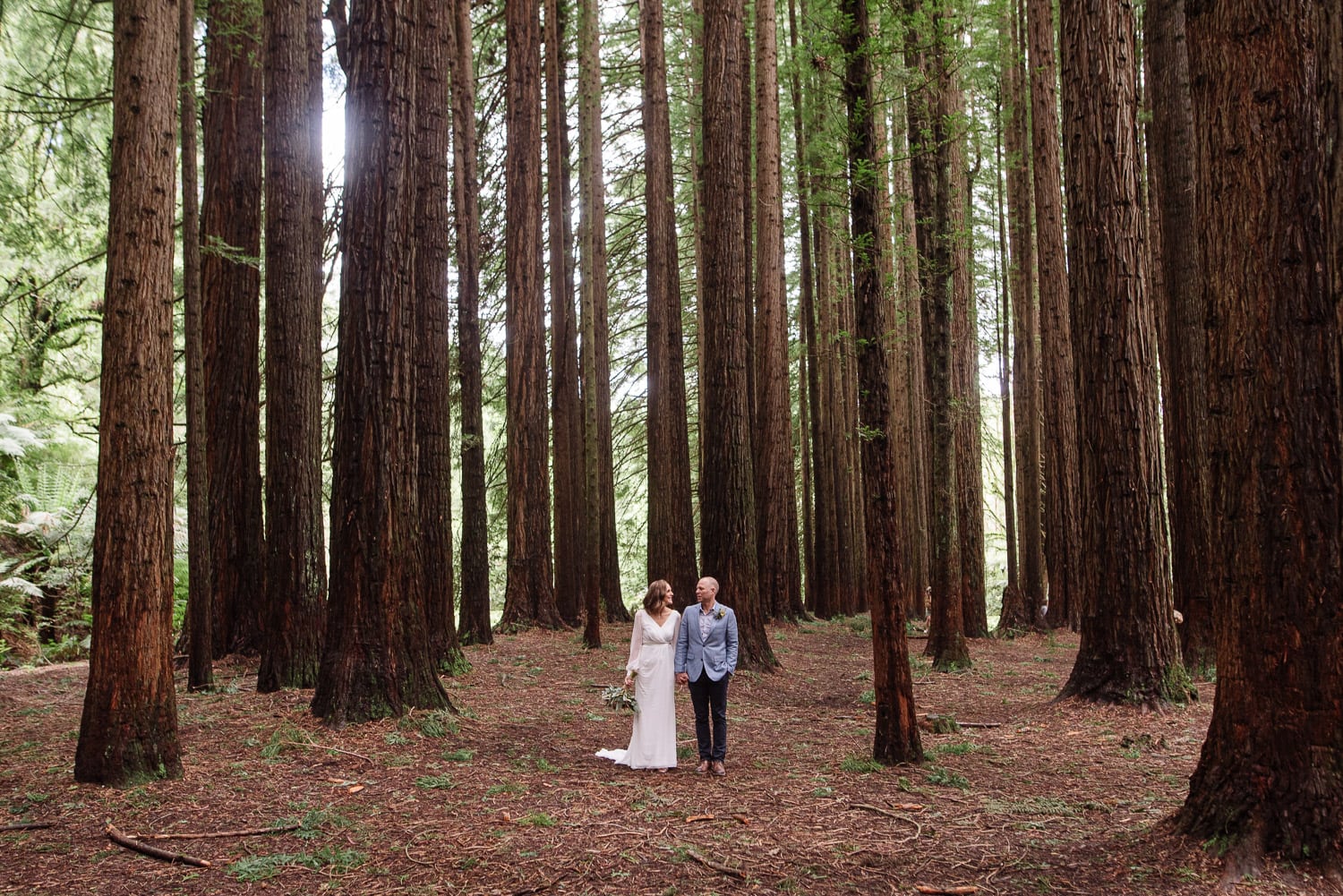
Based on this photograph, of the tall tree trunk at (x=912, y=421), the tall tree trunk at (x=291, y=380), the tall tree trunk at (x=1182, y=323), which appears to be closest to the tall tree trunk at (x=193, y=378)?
the tall tree trunk at (x=291, y=380)

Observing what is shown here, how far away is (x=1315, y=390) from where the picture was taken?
169 inches

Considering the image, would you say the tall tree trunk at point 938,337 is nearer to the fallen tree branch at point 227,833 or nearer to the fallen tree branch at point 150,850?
the fallen tree branch at point 227,833

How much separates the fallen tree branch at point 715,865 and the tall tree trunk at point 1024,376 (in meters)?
13.2

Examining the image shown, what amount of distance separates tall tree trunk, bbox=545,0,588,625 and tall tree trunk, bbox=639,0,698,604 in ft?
5.25

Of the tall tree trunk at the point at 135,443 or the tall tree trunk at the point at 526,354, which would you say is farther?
the tall tree trunk at the point at 526,354

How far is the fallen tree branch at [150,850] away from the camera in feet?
16.2

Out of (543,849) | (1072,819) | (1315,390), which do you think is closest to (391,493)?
(543,849)

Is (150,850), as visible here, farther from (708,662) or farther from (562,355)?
(562,355)

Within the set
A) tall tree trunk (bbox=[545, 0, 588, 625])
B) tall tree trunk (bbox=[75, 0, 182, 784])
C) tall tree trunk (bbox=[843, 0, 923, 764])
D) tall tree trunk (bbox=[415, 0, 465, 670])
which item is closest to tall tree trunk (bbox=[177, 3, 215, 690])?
tall tree trunk (bbox=[75, 0, 182, 784])

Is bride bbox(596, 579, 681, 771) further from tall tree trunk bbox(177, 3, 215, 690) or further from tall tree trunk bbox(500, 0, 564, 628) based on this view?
tall tree trunk bbox(500, 0, 564, 628)

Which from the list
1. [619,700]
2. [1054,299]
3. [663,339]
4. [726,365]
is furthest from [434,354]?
[1054,299]

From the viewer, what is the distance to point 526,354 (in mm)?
16562

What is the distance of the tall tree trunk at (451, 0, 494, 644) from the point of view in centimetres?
1377

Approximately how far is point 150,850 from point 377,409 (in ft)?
13.4
